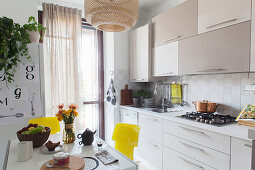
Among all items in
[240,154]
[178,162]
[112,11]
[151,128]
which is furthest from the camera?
[151,128]

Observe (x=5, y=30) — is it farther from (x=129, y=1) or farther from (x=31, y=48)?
(x=129, y=1)

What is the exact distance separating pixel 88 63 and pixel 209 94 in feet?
7.17

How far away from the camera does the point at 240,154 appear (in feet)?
4.28

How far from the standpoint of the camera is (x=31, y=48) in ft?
6.40

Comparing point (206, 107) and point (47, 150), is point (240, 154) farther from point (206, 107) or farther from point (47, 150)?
point (47, 150)

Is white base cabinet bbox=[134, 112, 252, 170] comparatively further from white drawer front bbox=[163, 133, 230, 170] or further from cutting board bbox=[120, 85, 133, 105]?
cutting board bbox=[120, 85, 133, 105]

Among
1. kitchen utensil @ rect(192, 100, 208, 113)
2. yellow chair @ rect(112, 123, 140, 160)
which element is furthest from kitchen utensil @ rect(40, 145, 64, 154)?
kitchen utensil @ rect(192, 100, 208, 113)

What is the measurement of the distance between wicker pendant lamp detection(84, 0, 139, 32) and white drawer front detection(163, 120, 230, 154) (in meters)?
1.27

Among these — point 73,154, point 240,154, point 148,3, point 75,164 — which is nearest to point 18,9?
point 148,3

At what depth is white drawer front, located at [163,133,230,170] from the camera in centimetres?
144

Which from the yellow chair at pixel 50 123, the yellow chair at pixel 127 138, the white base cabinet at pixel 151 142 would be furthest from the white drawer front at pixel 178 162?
the yellow chair at pixel 50 123

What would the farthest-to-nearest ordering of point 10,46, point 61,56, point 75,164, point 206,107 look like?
point 61,56 → point 206,107 → point 10,46 → point 75,164

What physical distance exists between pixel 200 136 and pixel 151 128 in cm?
81

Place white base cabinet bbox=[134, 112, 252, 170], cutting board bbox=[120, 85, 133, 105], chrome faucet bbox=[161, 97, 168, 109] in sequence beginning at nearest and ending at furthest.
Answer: white base cabinet bbox=[134, 112, 252, 170] < chrome faucet bbox=[161, 97, 168, 109] < cutting board bbox=[120, 85, 133, 105]
